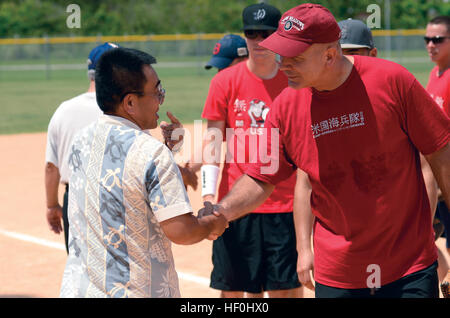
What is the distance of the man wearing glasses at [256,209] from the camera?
5945 mm

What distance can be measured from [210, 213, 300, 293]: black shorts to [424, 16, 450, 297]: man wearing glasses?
1620 mm

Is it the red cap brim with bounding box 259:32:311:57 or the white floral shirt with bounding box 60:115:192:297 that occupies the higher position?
the red cap brim with bounding box 259:32:311:57

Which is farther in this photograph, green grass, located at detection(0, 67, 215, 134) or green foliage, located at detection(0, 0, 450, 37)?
green foliage, located at detection(0, 0, 450, 37)

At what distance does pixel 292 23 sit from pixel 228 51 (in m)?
3.09

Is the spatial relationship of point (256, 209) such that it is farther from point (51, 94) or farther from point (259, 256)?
point (51, 94)

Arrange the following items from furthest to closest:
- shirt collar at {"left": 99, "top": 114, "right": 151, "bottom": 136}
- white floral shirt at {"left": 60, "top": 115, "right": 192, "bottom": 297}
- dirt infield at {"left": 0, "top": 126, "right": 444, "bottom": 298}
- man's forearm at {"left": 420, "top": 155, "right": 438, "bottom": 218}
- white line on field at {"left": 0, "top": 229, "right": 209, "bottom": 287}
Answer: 1. white line on field at {"left": 0, "top": 229, "right": 209, "bottom": 287}
2. dirt infield at {"left": 0, "top": 126, "right": 444, "bottom": 298}
3. man's forearm at {"left": 420, "top": 155, "right": 438, "bottom": 218}
4. shirt collar at {"left": 99, "top": 114, "right": 151, "bottom": 136}
5. white floral shirt at {"left": 60, "top": 115, "right": 192, "bottom": 297}

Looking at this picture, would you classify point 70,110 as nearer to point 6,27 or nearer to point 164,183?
point 164,183

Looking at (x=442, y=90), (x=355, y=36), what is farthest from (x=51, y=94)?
(x=355, y=36)

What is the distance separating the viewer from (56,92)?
32.6m

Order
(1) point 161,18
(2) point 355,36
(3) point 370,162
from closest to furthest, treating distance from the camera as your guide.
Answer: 1. (3) point 370,162
2. (2) point 355,36
3. (1) point 161,18

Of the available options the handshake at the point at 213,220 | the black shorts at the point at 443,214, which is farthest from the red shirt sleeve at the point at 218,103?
the black shorts at the point at 443,214

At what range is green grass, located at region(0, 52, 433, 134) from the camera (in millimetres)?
22812

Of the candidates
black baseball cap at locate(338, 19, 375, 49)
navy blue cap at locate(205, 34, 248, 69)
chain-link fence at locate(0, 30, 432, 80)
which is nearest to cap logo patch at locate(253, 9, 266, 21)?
navy blue cap at locate(205, 34, 248, 69)

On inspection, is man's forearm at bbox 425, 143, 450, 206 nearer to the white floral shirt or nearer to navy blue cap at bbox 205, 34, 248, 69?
the white floral shirt
